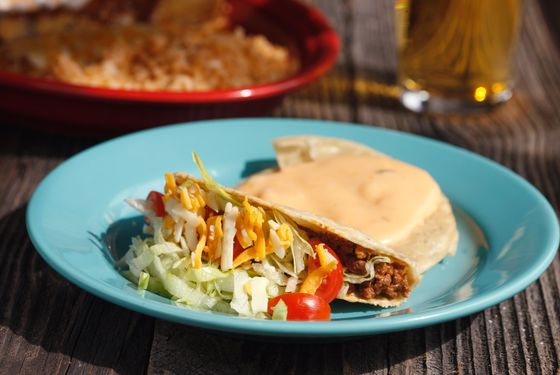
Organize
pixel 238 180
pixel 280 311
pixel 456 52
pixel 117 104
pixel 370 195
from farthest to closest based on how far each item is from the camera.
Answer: pixel 456 52 → pixel 117 104 → pixel 238 180 → pixel 370 195 → pixel 280 311

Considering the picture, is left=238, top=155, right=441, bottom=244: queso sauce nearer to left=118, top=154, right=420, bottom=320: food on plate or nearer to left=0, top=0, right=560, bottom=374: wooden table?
left=118, top=154, right=420, bottom=320: food on plate

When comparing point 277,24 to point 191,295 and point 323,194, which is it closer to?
point 323,194

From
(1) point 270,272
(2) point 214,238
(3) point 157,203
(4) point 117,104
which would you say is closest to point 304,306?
(1) point 270,272

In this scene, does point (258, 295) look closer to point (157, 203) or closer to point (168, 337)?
point (168, 337)

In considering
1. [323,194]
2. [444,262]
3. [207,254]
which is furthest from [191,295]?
[444,262]

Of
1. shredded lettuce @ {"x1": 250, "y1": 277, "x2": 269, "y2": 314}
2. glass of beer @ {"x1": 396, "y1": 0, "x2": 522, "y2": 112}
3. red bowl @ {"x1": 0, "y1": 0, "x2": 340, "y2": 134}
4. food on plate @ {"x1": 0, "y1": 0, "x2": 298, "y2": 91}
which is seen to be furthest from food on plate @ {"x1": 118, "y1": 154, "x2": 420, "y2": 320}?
glass of beer @ {"x1": 396, "y1": 0, "x2": 522, "y2": 112}

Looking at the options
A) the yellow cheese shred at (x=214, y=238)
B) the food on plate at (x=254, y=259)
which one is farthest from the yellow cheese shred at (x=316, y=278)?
the yellow cheese shred at (x=214, y=238)

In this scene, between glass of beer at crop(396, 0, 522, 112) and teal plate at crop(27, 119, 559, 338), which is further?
glass of beer at crop(396, 0, 522, 112)
